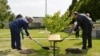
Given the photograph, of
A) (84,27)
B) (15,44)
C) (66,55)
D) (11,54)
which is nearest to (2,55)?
(11,54)

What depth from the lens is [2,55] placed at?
12430 mm

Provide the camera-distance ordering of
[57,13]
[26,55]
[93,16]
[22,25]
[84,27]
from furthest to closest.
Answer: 1. [93,16]
2. [57,13]
3. [84,27]
4. [22,25]
5. [26,55]

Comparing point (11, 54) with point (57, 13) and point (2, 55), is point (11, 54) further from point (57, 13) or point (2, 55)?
point (57, 13)

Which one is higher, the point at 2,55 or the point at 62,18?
the point at 62,18

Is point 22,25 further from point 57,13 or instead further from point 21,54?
point 57,13

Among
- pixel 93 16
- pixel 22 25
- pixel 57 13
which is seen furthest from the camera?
pixel 93 16

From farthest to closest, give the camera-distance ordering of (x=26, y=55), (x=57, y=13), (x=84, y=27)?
1. (x=57, y=13)
2. (x=84, y=27)
3. (x=26, y=55)

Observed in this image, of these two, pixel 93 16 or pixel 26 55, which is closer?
pixel 26 55

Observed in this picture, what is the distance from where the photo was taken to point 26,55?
1242 cm

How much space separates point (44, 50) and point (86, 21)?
233 centimetres

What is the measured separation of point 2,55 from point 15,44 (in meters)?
1.65

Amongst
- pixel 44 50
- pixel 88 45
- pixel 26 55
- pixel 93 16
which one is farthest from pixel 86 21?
pixel 93 16

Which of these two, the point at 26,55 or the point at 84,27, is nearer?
the point at 26,55

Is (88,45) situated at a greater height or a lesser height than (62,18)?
lesser
